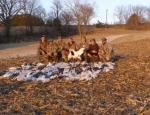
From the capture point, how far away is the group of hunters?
9.63 metres

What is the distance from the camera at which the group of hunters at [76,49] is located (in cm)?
963

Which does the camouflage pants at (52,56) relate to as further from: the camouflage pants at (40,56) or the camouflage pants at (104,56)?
the camouflage pants at (104,56)

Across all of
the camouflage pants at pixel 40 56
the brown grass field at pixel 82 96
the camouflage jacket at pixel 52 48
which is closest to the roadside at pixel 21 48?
the camouflage pants at pixel 40 56

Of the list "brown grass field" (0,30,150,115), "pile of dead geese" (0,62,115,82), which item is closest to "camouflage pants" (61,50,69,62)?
"pile of dead geese" (0,62,115,82)

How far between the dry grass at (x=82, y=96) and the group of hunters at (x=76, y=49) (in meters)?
1.89

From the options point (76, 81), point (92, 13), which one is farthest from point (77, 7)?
point (76, 81)

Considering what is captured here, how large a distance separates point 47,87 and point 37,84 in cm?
44

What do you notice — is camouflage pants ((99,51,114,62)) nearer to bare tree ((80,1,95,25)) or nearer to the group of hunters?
the group of hunters

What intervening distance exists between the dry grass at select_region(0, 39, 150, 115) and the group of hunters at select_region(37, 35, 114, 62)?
6.20 ft

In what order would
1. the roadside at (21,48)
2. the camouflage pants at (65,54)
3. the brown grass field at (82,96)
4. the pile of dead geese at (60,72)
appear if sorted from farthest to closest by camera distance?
1. the roadside at (21,48)
2. the camouflage pants at (65,54)
3. the pile of dead geese at (60,72)
4. the brown grass field at (82,96)

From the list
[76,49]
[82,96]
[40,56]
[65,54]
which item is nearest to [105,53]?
[76,49]

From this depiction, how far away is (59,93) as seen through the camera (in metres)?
5.92

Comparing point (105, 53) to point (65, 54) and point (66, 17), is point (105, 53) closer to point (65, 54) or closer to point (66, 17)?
point (65, 54)

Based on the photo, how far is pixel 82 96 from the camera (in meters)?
5.71
